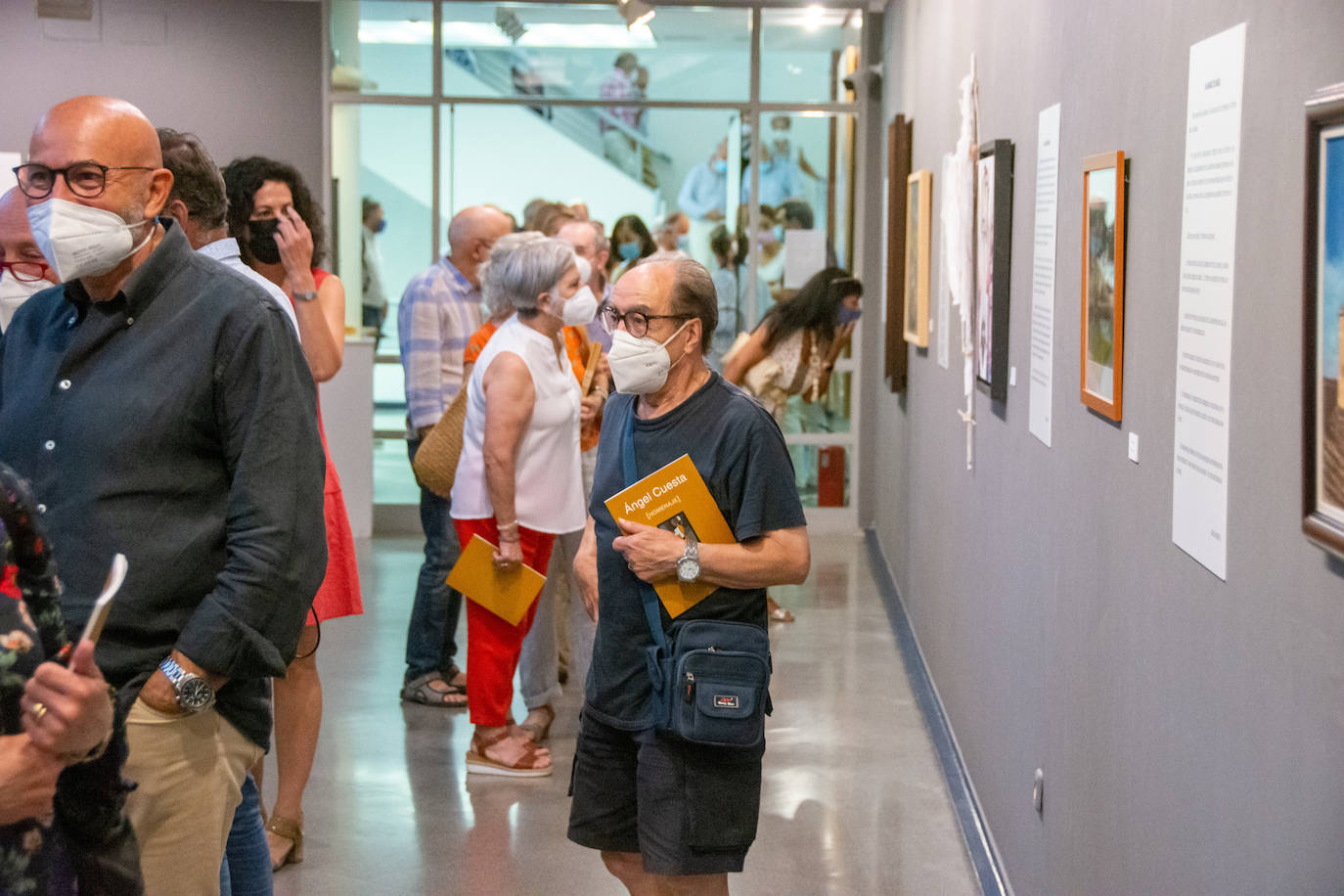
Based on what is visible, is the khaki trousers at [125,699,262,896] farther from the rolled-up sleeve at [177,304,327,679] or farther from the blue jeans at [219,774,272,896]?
the blue jeans at [219,774,272,896]

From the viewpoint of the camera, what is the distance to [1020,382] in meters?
3.74

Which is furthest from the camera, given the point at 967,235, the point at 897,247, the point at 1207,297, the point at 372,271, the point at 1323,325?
the point at 372,271

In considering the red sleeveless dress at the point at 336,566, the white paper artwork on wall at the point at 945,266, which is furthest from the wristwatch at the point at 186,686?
the white paper artwork on wall at the point at 945,266

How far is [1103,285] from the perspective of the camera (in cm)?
271

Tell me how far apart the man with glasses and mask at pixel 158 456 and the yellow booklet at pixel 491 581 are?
2.30 metres

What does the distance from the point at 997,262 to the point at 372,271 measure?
20.7 ft

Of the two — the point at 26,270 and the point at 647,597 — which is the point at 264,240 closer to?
the point at 26,270

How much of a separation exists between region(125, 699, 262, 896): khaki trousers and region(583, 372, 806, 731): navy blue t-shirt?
784 millimetres

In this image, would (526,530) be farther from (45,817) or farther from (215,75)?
(215,75)

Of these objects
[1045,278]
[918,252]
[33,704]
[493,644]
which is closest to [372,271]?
[918,252]

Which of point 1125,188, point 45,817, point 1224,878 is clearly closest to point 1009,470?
point 1125,188

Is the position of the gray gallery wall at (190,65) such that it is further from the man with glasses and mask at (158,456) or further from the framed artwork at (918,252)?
the man with glasses and mask at (158,456)

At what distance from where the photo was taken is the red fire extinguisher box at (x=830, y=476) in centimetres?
970

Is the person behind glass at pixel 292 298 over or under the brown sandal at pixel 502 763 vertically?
over
